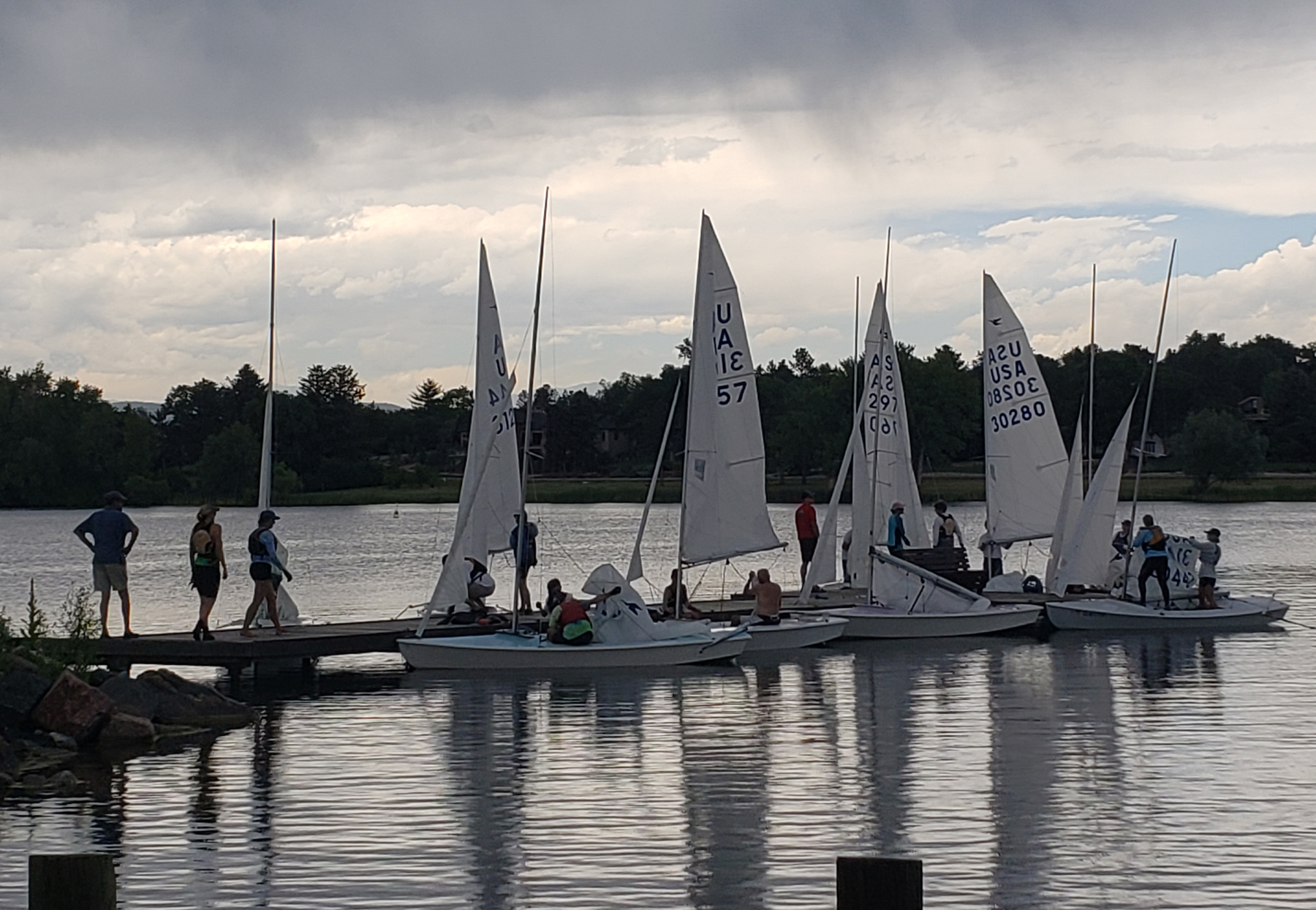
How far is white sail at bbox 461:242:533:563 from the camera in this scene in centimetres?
2456

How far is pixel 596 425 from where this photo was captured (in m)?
139

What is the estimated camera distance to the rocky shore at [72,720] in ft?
51.6

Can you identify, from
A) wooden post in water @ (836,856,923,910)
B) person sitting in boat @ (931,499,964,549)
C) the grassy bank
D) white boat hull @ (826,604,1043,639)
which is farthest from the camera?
the grassy bank

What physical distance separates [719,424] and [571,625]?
13.9 feet

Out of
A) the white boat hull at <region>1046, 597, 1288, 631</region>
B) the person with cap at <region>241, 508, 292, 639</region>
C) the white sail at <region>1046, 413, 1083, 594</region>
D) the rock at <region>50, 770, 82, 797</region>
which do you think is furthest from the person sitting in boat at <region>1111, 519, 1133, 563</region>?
the rock at <region>50, 770, 82, 797</region>

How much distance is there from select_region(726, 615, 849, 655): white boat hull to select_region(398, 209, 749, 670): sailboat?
3.58 ft

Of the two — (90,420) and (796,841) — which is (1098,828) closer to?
(796,841)

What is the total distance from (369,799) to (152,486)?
103 meters

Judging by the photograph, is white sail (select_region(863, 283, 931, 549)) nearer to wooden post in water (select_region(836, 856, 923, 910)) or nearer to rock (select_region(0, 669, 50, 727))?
rock (select_region(0, 669, 50, 727))

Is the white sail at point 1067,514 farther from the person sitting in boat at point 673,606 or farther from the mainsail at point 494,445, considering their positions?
the mainsail at point 494,445

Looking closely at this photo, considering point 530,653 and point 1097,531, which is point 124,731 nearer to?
point 530,653

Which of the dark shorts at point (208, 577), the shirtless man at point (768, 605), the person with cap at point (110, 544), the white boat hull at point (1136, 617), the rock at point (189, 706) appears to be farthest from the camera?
the white boat hull at point (1136, 617)

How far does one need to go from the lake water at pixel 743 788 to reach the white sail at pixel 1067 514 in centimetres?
348

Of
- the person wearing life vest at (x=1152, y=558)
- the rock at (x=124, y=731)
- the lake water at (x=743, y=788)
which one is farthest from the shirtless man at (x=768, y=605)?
the rock at (x=124, y=731)
